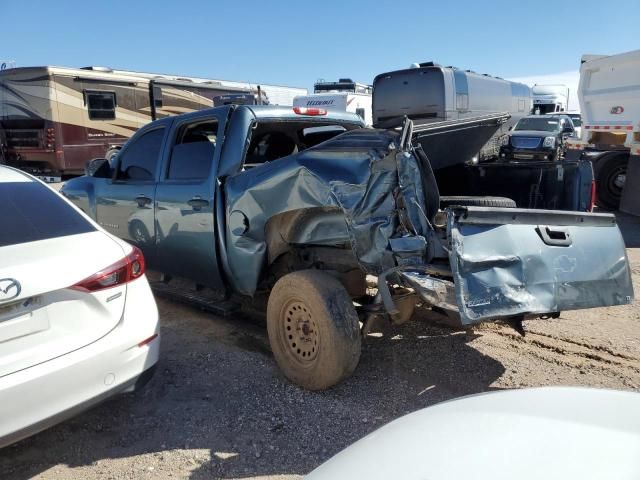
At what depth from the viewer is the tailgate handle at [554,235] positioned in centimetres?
310

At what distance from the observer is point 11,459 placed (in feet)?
9.61

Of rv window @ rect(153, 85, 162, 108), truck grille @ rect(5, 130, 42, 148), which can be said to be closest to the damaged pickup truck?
truck grille @ rect(5, 130, 42, 148)

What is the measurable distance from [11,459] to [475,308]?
2.70 meters

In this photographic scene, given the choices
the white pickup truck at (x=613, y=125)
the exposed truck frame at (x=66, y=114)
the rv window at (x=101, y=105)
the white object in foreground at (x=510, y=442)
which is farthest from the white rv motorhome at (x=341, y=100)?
the white object in foreground at (x=510, y=442)

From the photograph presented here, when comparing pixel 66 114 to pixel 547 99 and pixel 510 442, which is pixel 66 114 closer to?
pixel 510 442

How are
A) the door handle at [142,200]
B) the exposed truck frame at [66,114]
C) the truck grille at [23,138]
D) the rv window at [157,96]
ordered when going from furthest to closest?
the rv window at [157,96] < the truck grille at [23,138] < the exposed truck frame at [66,114] < the door handle at [142,200]

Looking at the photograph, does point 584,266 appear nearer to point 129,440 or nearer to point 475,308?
point 475,308

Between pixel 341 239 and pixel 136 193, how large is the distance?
2.48m

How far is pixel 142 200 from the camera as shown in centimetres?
493

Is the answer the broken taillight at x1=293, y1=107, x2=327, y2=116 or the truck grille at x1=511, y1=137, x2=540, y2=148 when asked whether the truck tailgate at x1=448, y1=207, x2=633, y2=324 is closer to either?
the broken taillight at x1=293, y1=107, x2=327, y2=116

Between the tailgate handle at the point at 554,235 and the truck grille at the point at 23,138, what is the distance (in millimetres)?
14384

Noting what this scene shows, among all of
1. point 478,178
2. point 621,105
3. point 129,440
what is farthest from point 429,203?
point 621,105

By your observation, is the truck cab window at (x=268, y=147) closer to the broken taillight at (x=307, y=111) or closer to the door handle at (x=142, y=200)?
the broken taillight at (x=307, y=111)

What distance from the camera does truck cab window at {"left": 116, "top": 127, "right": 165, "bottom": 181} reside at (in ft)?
16.3
